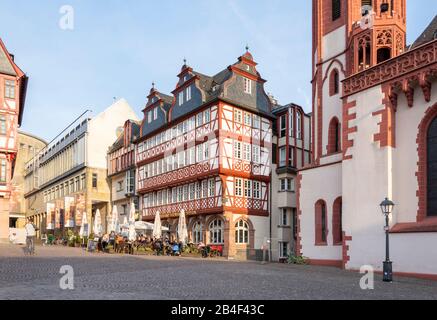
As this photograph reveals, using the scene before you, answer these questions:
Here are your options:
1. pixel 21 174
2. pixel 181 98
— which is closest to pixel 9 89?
pixel 181 98

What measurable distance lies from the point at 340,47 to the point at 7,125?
92.1 feet

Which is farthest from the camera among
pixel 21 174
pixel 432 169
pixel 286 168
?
pixel 21 174

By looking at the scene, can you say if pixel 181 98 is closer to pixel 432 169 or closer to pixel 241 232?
pixel 241 232

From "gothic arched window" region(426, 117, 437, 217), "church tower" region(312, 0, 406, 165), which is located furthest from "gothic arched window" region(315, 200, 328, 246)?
"gothic arched window" region(426, 117, 437, 217)

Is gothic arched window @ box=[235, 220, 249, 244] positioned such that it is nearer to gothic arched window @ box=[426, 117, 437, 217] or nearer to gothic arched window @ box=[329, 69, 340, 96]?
gothic arched window @ box=[329, 69, 340, 96]

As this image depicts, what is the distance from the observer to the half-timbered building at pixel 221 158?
3734 centimetres

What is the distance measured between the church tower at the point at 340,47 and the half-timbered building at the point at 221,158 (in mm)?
10070

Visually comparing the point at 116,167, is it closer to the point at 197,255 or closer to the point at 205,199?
the point at 205,199

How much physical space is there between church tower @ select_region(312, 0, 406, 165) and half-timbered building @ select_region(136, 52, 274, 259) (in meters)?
10.1

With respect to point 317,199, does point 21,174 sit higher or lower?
higher

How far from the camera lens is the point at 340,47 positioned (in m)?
27.2

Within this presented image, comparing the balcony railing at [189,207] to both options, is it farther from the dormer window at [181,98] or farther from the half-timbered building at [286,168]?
the dormer window at [181,98]
